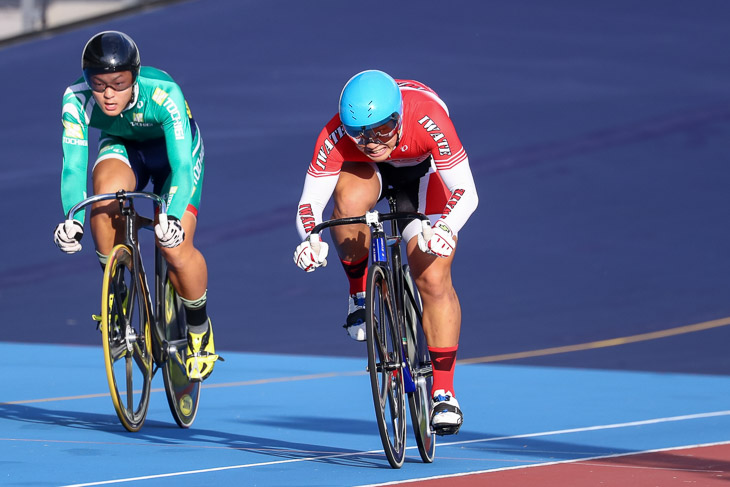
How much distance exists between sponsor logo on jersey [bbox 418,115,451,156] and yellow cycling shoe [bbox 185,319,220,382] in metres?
1.35

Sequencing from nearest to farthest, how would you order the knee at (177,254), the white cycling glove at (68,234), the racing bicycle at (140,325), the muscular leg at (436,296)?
the muscular leg at (436,296), the white cycling glove at (68,234), the racing bicycle at (140,325), the knee at (177,254)

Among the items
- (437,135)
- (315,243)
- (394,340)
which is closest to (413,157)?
(437,135)

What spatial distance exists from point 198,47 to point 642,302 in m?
7.98

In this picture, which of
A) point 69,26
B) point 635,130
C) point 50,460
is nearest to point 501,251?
point 635,130

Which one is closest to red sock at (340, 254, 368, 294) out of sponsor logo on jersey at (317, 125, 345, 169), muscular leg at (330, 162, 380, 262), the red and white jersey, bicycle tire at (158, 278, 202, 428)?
muscular leg at (330, 162, 380, 262)

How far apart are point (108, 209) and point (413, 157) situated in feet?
4.08

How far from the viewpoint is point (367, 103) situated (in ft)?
14.0

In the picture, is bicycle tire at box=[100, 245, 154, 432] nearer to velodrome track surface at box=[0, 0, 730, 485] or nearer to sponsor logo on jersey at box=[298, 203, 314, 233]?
velodrome track surface at box=[0, 0, 730, 485]

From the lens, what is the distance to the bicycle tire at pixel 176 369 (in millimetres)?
5234

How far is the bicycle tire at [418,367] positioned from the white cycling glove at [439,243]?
1.25 ft

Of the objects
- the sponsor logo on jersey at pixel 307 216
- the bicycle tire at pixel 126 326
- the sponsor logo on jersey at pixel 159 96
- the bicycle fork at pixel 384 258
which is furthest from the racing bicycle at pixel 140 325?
the bicycle fork at pixel 384 258

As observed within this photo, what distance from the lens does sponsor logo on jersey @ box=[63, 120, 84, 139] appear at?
502 cm

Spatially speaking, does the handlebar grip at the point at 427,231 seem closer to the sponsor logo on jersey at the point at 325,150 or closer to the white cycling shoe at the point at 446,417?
the sponsor logo on jersey at the point at 325,150

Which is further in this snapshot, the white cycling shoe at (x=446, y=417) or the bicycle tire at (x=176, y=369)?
the bicycle tire at (x=176, y=369)
